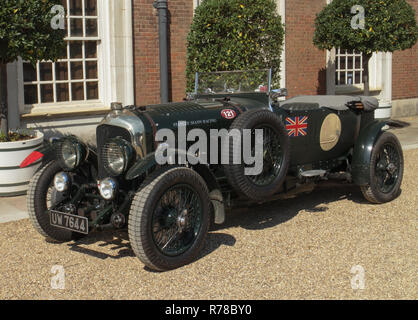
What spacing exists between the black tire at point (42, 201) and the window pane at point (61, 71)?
4924 millimetres

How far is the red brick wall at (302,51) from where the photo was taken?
1292cm

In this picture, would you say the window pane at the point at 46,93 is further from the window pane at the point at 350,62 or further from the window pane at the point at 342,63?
the window pane at the point at 350,62

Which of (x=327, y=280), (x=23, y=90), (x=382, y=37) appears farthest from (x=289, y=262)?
(x=382, y=37)

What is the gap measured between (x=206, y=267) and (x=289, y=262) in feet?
2.26

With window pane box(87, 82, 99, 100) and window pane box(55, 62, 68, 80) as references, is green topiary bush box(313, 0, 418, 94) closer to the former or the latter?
window pane box(87, 82, 99, 100)

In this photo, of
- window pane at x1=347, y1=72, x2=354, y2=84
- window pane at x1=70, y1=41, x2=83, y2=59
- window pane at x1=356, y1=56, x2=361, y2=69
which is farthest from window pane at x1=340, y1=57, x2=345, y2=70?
window pane at x1=70, y1=41, x2=83, y2=59

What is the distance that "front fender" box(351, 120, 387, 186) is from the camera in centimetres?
614

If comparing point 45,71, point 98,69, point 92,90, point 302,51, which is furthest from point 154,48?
point 302,51

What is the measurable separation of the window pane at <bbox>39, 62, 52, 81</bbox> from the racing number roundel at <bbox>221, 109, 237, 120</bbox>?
5.23 m

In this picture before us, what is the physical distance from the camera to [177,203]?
4.56 metres

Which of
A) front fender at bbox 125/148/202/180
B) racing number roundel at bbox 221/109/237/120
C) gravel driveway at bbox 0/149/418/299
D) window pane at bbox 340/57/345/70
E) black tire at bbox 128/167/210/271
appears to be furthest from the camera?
window pane at bbox 340/57/345/70

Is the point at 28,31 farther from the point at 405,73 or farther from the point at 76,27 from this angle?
the point at 405,73
